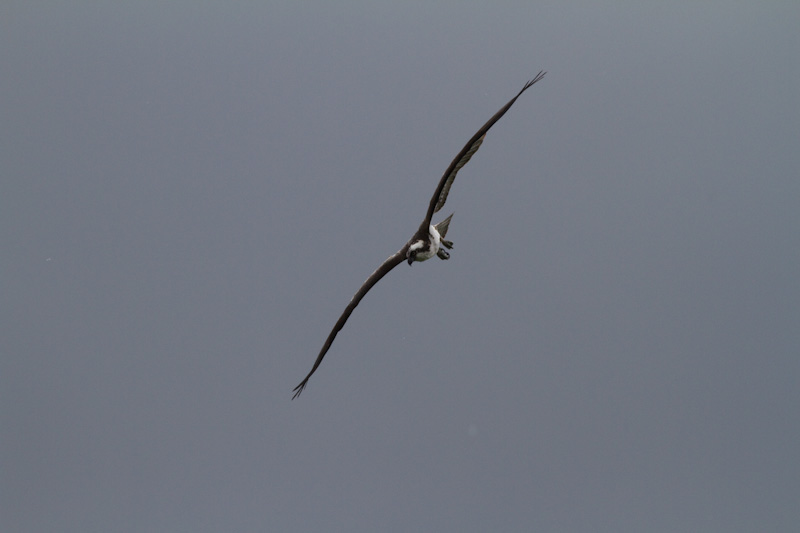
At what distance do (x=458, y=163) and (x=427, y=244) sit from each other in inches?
120

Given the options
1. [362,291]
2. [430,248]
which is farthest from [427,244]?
[362,291]

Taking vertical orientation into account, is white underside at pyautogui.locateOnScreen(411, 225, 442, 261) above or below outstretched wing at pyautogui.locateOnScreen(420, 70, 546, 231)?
below

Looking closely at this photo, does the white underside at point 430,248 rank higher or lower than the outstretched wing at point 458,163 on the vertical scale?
lower

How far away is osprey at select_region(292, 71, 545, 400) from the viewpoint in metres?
20.5

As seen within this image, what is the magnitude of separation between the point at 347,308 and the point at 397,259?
1985 mm

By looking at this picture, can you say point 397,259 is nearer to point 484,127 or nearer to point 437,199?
point 437,199

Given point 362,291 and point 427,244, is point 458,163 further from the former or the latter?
point 362,291

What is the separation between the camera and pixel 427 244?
904 inches

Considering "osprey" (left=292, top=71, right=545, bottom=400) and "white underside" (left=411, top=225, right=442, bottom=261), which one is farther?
"white underside" (left=411, top=225, right=442, bottom=261)

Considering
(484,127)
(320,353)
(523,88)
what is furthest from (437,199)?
(320,353)

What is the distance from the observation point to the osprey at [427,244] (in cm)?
2052

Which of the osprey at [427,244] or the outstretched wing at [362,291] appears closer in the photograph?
the osprey at [427,244]

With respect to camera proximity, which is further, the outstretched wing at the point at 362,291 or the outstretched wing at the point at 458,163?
the outstretched wing at the point at 362,291

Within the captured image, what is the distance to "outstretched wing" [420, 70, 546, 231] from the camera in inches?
747
